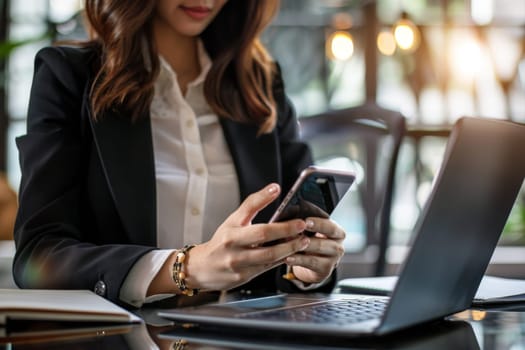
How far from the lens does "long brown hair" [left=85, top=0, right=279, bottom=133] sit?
60.6 inches

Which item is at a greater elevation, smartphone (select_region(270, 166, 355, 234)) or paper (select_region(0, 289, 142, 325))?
smartphone (select_region(270, 166, 355, 234))

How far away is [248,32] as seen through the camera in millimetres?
1751

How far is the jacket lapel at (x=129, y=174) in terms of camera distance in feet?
4.74

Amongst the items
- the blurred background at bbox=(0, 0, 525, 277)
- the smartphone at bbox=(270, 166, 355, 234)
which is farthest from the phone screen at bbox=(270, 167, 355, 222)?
the blurred background at bbox=(0, 0, 525, 277)

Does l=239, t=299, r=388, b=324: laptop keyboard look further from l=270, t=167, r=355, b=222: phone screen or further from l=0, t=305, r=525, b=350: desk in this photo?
l=270, t=167, r=355, b=222: phone screen

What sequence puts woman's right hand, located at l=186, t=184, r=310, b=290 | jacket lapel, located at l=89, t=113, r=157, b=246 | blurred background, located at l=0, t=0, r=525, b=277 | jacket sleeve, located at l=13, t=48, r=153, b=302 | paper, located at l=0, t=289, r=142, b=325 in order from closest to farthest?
paper, located at l=0, t=289, r=142, b=325, woman's right hand, located at l=186, t=184, r=310, b=290, jacket sleeve, located at l=13, t=48, r=153, b=302, jacket lapel, located at l=89, t=113, r=157, b=246, blurred background, located at l=0, t=0, r=525, b=277

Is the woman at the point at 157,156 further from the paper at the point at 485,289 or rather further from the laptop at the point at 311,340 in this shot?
the laptop at the point at 311,340

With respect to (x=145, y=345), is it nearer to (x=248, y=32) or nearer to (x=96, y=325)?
(x=96, y=325)

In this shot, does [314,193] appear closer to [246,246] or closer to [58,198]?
[246,246]

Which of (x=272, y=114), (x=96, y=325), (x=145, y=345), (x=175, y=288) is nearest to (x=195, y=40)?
(x=272, y=114)

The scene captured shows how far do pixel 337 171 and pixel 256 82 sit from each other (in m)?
0.83

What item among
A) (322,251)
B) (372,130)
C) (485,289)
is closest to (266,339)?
(322,251)

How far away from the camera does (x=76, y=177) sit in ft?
4.74

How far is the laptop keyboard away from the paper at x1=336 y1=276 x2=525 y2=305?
0.30 feet
